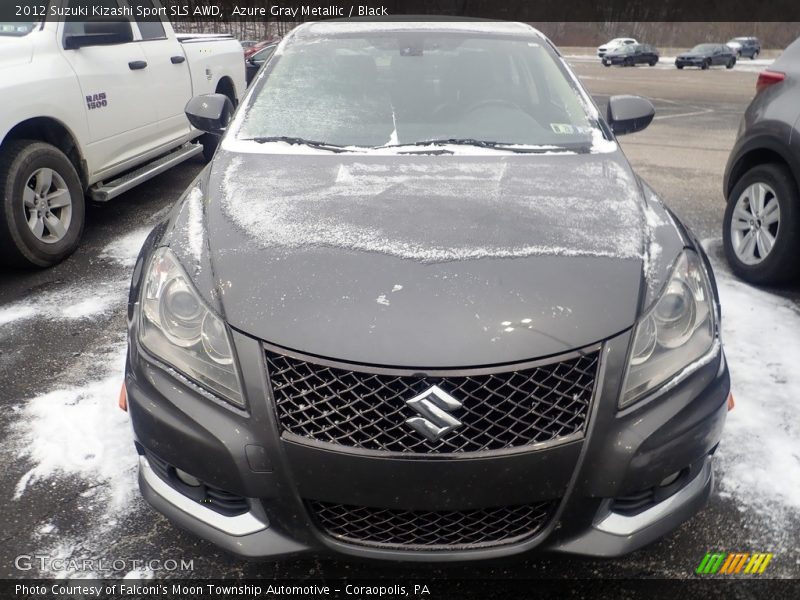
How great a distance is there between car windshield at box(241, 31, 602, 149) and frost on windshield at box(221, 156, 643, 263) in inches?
10.8

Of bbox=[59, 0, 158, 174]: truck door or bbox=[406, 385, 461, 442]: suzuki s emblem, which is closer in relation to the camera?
bbox=[406, 385, 461, 442]: suzuki s emblem

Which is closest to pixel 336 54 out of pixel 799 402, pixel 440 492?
pixel 440 492

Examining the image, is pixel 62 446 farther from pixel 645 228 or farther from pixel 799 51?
pixel 799 51

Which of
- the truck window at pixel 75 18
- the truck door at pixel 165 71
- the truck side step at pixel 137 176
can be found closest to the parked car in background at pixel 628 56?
the truck door at pixel 165 71

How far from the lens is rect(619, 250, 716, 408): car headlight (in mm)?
1793

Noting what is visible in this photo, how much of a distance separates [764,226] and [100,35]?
464 cm

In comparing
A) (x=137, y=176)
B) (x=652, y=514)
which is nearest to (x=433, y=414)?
(x=652, y=514)

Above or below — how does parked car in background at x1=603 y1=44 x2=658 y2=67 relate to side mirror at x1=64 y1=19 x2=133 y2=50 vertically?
below

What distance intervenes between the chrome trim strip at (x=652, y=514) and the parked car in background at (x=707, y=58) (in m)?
37.1

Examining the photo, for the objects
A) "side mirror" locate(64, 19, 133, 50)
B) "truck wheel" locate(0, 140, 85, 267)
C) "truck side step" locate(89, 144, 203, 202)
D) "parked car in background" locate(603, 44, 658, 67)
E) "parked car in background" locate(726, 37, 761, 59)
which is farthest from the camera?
"parked car in background" locate(726, 37, 761, 59)

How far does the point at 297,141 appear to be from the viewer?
2865 millimetres

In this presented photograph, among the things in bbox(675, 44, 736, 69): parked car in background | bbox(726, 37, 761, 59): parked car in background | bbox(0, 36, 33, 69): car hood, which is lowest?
bbox(726, 37, 761, 59): parked car in background

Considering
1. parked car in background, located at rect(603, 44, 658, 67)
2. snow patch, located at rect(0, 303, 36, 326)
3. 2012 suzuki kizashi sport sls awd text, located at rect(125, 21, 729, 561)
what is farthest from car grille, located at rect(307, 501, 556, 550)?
parked car in background, located at rect(603, 44, 658, 67)

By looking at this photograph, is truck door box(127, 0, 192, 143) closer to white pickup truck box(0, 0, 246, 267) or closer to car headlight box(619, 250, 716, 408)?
white pickup truck box(0, 0, 246, 267)
